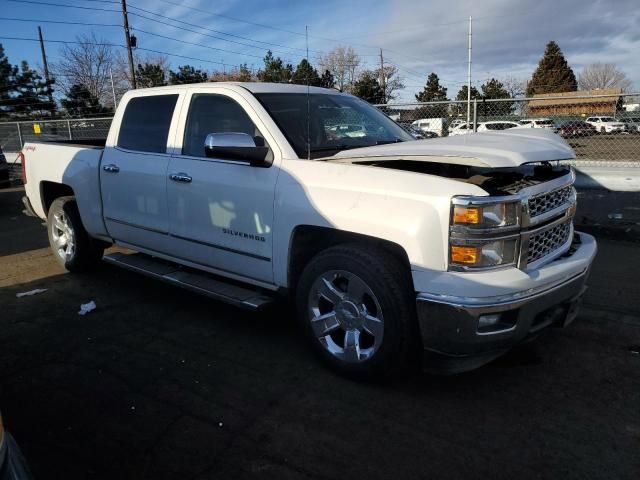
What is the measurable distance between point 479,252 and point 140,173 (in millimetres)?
3085

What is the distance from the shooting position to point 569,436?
2.77 metres

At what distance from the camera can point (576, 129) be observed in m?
8.73

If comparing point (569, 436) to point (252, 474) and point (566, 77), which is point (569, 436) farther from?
point (566, 77)

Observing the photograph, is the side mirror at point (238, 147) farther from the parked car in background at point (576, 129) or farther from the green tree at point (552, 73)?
the green tree at point (552, 73)

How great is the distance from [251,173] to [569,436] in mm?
2552

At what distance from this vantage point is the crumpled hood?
9.55 ft

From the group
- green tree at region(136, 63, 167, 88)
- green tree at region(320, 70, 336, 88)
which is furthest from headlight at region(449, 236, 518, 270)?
green tree at region(136, 63, 167, 88)

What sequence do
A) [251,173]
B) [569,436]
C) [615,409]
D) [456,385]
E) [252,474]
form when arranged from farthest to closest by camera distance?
1. [251,173]
2. [456,385]
3. [615,409]
4. [569,436]
5. [252,474]

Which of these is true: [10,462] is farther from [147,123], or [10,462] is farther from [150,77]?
[150,77]

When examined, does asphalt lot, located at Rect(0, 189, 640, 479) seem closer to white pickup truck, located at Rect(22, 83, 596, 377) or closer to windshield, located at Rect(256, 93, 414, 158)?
white pickup truck, located at Rect(22, 83, 596, 377)

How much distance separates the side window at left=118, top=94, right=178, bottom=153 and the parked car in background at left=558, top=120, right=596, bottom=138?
6.54 metres

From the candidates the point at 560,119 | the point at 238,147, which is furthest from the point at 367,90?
the point at 238,147

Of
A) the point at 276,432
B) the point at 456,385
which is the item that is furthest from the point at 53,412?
the point at 456,385

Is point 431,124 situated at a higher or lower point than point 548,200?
higher
